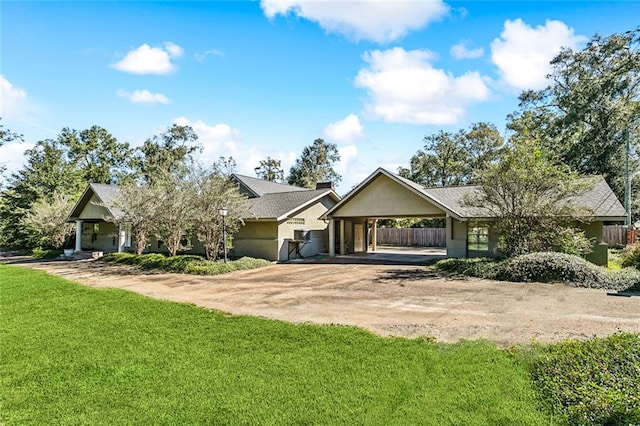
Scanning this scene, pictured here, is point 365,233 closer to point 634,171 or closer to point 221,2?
point 221,2

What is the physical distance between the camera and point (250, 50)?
486 inches

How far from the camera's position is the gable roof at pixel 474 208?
14.3m

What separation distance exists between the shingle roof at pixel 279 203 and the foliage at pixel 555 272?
9.43 metres

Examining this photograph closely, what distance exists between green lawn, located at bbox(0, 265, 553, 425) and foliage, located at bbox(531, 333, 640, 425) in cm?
25

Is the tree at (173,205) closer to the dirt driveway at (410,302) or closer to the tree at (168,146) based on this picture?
the dirt driveway at (410,302)

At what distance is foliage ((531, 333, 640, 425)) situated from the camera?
3.52 meters

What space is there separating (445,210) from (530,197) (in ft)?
14.4

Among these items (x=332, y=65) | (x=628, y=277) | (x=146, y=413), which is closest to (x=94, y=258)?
(x=332, y=65)

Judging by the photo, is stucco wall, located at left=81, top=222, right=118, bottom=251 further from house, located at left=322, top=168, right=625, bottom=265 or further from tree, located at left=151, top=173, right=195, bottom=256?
house, located at left=322, top=168, right=625, bottom=265

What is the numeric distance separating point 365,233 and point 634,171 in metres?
19.5

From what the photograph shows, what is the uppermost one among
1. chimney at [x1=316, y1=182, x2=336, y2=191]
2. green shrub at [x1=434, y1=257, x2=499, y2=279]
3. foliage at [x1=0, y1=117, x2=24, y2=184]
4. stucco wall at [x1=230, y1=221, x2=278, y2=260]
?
foliage at [x1=0, y1=117, x2=24, y2=184]

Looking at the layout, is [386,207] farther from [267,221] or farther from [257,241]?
[257,241]

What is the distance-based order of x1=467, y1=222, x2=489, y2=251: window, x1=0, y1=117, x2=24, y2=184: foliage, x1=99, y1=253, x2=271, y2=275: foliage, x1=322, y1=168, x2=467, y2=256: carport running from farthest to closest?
x1=0, y1=117, x2=24, y2=184: foliage
x1=322, y1=168, x2=467, y2=256: carport
x1=467, y1=222, x2=489, y2=251: window
x1=99, y1=253, x2=271, y2=275: foliage

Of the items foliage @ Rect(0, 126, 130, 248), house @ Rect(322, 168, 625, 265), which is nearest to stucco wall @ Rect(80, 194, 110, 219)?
foliage @ Rect(0, 126, 130, 248)
